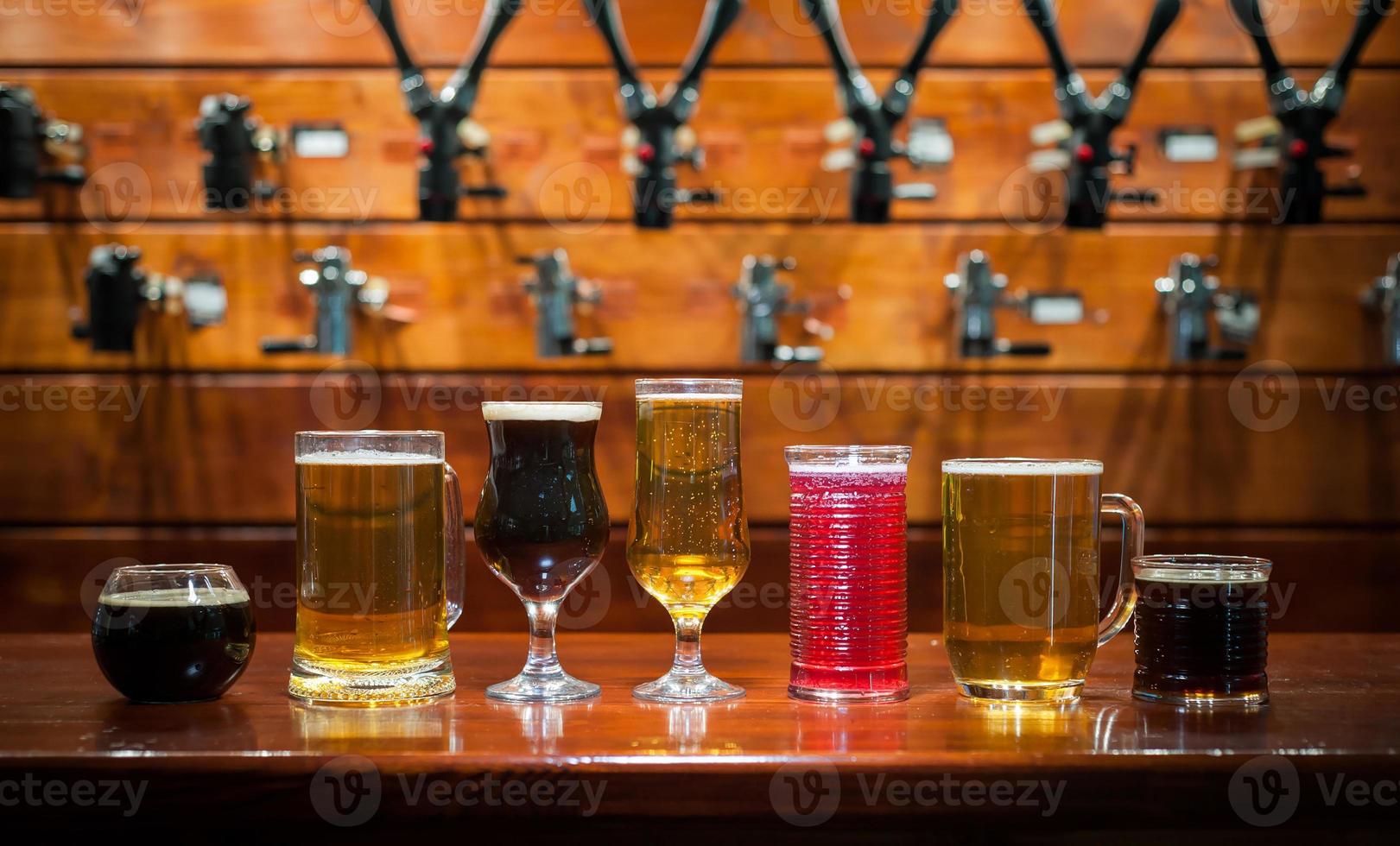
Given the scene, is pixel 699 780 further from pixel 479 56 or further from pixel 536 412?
pixel 479 56

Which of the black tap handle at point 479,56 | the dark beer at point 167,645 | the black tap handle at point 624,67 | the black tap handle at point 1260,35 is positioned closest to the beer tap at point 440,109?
the black tap handle at point 479,56

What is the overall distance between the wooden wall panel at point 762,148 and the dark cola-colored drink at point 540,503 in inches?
46.6

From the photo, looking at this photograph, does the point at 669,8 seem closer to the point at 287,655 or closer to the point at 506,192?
the point at 506,192

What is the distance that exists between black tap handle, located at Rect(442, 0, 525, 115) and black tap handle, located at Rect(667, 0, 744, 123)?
0.28 metres

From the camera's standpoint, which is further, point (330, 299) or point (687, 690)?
point (330, 299)

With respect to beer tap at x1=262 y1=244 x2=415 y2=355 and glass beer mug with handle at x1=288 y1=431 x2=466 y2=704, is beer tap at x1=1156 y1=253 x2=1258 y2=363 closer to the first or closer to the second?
beer tap at x1=262 y1=244 x2=415 y2=355

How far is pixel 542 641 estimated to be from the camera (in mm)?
1154

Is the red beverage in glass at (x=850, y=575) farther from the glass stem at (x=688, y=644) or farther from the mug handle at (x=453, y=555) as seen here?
the mug handle at (x=453, y=555)

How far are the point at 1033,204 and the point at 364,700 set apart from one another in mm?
1594

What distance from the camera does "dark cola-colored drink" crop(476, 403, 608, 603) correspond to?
112cm

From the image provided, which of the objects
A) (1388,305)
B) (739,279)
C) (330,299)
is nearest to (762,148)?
(739,279)

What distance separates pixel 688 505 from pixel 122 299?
141 cm

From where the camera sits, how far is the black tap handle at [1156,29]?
1931 mm

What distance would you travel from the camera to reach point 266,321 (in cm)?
228
